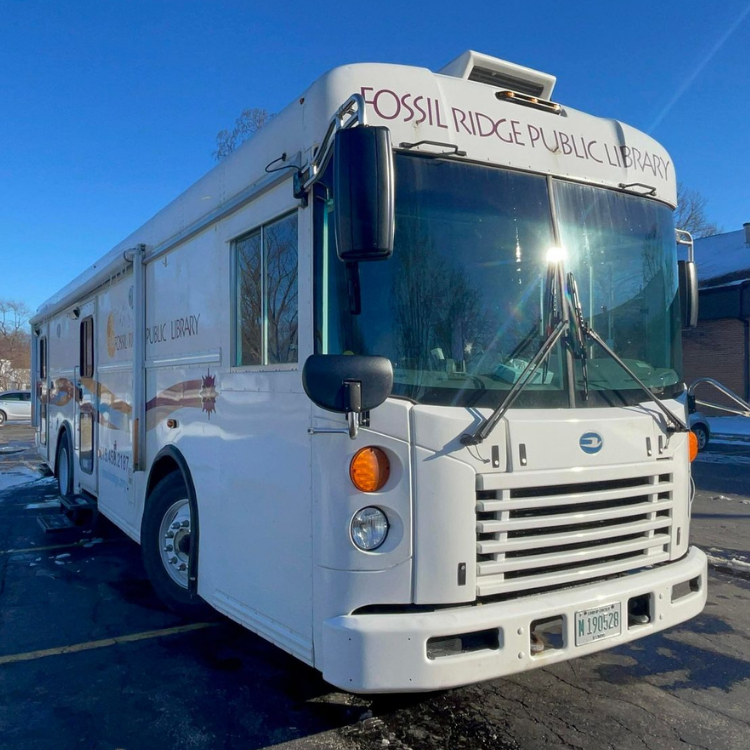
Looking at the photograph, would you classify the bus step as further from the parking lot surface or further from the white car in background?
the white car in background

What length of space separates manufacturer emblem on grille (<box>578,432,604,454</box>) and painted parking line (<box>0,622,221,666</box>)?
10.3 feet

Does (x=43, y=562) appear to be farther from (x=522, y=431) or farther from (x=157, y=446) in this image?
(x=522, y=431)

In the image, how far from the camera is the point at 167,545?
16.7 ft

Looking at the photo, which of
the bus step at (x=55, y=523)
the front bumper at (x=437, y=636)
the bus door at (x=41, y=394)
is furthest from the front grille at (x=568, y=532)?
the bus door at (x=41, y=394)

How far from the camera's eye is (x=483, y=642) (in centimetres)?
304

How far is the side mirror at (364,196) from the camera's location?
111 inches

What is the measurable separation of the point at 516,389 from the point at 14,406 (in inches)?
1243

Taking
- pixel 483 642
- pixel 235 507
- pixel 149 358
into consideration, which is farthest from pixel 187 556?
pixel 483 642

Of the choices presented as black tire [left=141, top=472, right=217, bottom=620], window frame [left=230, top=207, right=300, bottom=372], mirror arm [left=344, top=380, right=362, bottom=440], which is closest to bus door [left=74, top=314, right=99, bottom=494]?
black tire [left=141, top=472, right=217, bottom=620]

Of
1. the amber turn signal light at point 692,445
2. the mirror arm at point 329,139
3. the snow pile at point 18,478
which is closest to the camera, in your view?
the mirror arm at point 329,139

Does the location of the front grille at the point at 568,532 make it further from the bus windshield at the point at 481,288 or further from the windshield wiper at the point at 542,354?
the bus windshield at the point at 481,288

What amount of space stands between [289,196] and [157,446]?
2.61m

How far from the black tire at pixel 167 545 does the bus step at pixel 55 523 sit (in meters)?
3.04

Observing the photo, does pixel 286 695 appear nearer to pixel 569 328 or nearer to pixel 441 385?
pixel 441 385
